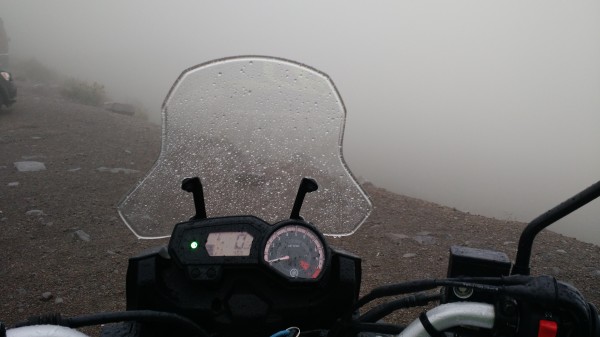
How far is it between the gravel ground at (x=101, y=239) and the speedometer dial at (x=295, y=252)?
3.63 meters

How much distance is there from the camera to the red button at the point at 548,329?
3.69ft

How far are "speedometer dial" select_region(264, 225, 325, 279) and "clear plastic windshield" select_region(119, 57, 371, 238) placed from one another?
43cm

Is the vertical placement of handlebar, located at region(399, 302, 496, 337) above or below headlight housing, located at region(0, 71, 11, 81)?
above

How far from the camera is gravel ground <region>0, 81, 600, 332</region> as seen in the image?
17.3ft

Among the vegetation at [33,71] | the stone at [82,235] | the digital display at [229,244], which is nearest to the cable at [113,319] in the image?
the digital display at [229,244]

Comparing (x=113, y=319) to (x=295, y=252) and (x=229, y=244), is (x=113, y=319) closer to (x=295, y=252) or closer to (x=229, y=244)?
(x=229, y=244)

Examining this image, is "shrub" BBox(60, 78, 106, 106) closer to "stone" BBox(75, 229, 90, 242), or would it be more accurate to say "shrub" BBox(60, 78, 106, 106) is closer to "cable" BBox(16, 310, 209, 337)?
"stone" BBox(75, 229, 90, 242)

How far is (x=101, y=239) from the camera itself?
6.63 m

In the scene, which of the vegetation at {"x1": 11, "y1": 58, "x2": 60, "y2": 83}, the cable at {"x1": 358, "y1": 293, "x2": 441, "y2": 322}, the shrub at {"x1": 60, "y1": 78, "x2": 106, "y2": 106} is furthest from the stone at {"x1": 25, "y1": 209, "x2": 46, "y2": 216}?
the vegetation at {"x1": 11, "y1": 58, "x2": 60, "y2": 83}

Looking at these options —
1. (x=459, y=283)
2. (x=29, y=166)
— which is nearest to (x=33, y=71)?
(x=29, y=166)

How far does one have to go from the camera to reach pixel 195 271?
1.64 metres

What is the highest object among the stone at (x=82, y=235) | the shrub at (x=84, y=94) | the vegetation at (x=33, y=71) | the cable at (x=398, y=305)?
the cable at (x=398, y=305)

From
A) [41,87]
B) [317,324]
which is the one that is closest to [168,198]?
[317,324]

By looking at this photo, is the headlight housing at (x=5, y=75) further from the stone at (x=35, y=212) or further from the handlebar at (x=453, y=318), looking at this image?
the handlebar at (x=453, y=318)
